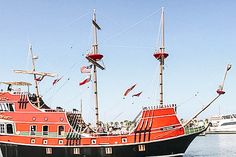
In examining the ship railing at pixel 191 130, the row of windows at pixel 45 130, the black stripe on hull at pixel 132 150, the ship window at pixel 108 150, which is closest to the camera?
the black stripe on hull at pixel 132 150

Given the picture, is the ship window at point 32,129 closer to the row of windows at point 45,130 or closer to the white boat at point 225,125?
the row of windows at point 45,130

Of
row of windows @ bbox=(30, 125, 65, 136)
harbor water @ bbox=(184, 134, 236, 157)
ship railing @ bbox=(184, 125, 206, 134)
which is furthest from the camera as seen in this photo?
harbor water @ bbox=(184, 134, 236, 157)

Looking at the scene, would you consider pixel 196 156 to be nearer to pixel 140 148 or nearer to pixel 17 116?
pixel 140 148

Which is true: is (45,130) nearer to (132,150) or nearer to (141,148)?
(132,150)

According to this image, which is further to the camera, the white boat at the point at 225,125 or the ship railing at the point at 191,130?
the white boat at the point at 225,125

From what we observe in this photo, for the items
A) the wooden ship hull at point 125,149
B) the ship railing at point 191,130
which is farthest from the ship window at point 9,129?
the ship railing at point 191,130

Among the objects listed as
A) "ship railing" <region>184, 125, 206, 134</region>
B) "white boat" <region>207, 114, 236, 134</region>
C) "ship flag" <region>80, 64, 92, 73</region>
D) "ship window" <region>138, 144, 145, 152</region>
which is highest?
"ship flag" <region>80, 64, 92, 73</region>

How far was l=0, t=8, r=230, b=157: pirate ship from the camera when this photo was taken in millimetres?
32656

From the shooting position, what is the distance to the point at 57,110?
1427 inches

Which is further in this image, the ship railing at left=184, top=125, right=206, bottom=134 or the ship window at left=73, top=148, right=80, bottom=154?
the ship window at left=73, top=148, right=80, bottom=154

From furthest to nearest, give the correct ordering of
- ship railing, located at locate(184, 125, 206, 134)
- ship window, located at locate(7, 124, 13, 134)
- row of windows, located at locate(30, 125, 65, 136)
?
ship window, located at locate(7, 124, 13, 134)
row of windows, located at locate(30, 125, 65, 136)
ship railing, located at locate(184, 125, 206, 134)

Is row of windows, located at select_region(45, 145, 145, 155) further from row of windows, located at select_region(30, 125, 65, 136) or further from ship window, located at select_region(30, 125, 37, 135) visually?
ship window, located at select_region(30, 125, 37, 135)

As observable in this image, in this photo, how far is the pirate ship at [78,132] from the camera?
32.7 m

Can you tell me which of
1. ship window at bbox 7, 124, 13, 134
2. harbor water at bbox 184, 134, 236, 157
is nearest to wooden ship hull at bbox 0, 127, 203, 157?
ship window at bbox 7, 124, 13, 134
